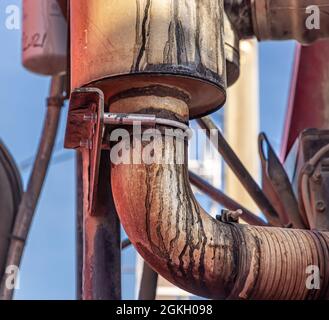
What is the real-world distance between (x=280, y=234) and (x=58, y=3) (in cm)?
118

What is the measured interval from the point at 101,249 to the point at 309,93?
1.21 m

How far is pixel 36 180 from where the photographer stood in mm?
3135

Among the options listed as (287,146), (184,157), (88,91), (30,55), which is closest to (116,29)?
(88,91)

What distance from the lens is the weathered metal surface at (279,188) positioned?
2.75 meters

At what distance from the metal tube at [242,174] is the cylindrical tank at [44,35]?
0.60m

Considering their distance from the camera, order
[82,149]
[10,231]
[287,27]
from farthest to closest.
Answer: [10,231] → [287,27] → [82,149]

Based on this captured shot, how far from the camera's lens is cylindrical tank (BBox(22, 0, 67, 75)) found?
9.91 feet

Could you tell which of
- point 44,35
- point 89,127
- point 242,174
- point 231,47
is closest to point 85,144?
point 89,127

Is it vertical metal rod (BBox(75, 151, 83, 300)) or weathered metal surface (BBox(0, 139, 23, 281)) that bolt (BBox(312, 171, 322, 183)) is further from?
weathered metal surface (BBox(0, 139, 23, 281))

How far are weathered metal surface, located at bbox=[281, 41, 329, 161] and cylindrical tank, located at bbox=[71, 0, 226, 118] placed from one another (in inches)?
40.2

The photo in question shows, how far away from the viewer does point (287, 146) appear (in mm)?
3273

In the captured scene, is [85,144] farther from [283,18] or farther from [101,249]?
[283,18]

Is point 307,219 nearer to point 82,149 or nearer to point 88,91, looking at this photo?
point 82,149
